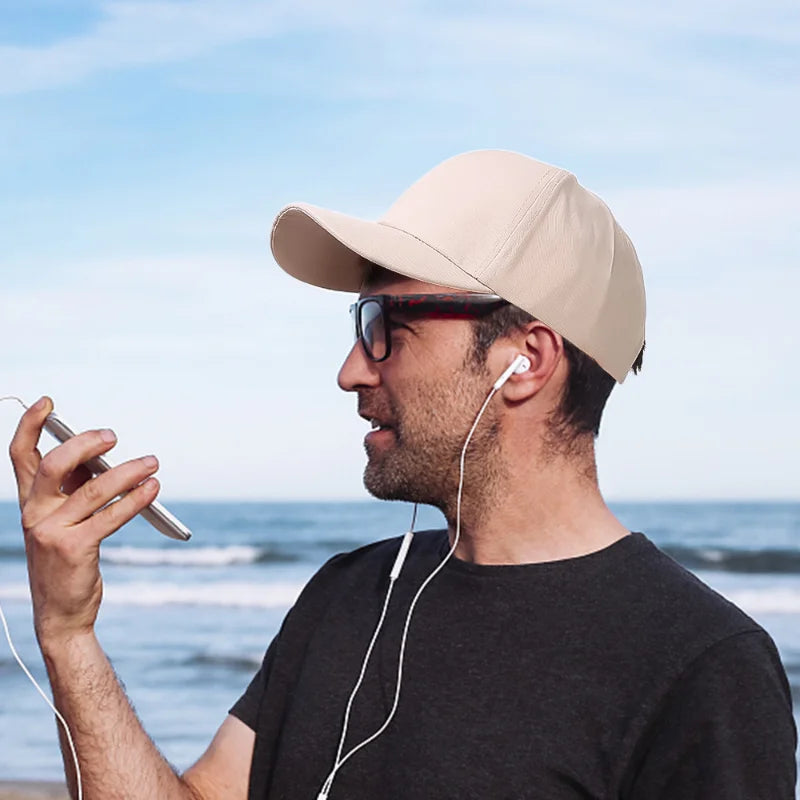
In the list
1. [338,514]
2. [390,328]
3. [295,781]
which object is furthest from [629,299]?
[338,514]

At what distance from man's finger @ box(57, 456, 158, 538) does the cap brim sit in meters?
0.61

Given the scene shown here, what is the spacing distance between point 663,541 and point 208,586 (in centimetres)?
1149

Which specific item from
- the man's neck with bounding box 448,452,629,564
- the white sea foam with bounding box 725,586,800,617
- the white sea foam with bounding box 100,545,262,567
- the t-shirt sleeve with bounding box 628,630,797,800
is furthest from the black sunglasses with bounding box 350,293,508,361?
the white sea foam with bounding box 100,545,262,567

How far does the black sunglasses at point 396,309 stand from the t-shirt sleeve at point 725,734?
82cm

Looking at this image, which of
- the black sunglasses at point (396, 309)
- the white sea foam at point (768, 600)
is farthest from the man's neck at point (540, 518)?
the white sea foam at point (768, 600)

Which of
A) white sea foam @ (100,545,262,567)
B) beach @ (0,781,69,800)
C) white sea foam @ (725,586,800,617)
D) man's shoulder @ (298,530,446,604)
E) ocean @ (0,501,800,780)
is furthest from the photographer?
white sea foam @ (100,545,262,567)

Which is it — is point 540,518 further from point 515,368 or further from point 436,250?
point 436,250

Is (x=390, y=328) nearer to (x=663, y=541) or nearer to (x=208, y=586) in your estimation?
(x=208, y=586)

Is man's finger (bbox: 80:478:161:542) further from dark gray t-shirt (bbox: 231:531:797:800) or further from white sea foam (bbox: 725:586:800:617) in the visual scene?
white sea foam (bbox: 725:586:800:617)

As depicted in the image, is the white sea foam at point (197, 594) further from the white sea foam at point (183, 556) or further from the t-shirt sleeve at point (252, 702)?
the t-shirt sleeve at point (252, 702)

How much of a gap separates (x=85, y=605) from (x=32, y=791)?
5.24 m

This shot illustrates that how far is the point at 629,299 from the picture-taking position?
272 centimetres

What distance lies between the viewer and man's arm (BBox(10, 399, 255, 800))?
227 cm

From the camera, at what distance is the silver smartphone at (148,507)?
2357mm
